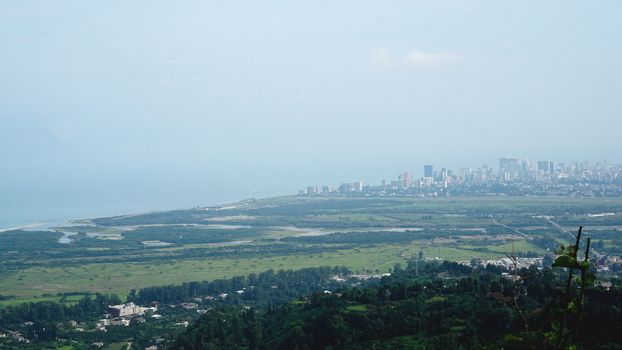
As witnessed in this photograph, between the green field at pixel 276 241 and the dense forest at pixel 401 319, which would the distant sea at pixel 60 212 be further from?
the dense forest at pixel 401 319

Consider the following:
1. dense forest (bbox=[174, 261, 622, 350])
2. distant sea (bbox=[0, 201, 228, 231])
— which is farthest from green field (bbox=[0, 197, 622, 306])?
dense forest (bbox=[174, 261, 622, 350])

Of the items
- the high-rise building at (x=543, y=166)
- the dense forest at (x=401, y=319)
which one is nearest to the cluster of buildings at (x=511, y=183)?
the high-rise building at (x=543, y=166)

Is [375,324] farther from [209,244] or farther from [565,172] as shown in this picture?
[565,172]

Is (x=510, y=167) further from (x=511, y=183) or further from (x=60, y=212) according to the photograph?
(x=60, y=212)

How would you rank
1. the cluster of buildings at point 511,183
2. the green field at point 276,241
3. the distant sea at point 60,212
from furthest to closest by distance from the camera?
the cluster of buildings at point 511,183
the distant sea at point 60,212
the green field at point 276,241

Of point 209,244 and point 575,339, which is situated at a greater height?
point 575,339

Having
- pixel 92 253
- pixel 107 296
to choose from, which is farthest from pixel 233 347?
pixel 92 253
